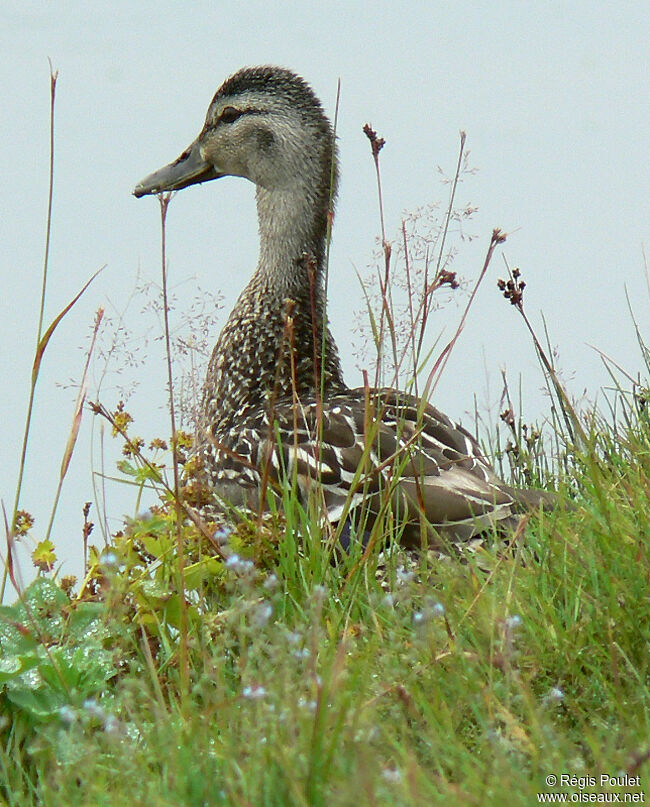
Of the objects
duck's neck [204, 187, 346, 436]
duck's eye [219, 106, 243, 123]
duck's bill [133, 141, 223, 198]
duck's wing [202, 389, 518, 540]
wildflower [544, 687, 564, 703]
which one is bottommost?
wildflower [544, 687, 564, 703]

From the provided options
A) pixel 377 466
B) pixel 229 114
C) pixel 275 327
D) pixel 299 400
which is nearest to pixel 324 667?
pixel 377 466

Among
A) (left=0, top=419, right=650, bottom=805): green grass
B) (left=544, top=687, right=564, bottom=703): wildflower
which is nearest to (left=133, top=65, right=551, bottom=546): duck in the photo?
(left=0, top=419, right=650, bottom=805): green grass

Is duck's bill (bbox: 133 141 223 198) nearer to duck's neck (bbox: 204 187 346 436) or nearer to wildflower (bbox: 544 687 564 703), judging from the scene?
duck's neck (bbox: 204 187 346 436)

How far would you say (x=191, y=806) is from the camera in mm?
1939

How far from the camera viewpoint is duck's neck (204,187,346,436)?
502 cm

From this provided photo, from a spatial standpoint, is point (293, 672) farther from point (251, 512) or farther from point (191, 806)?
point (251, 512)

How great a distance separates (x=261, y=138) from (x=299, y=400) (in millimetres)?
1864

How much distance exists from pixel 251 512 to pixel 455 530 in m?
0.67

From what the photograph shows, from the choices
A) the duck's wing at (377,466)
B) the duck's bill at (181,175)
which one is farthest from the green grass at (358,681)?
the duck's bill at (181,175)

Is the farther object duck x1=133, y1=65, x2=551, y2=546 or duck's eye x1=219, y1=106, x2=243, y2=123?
duck's eye x1=219, y1=106, x2=243, y2=123

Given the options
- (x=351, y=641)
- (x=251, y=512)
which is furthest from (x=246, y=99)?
(x=351, y=641)

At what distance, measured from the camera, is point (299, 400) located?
4.48m

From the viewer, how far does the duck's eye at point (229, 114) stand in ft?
19.3

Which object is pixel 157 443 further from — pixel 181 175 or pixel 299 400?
pixel 181 175
